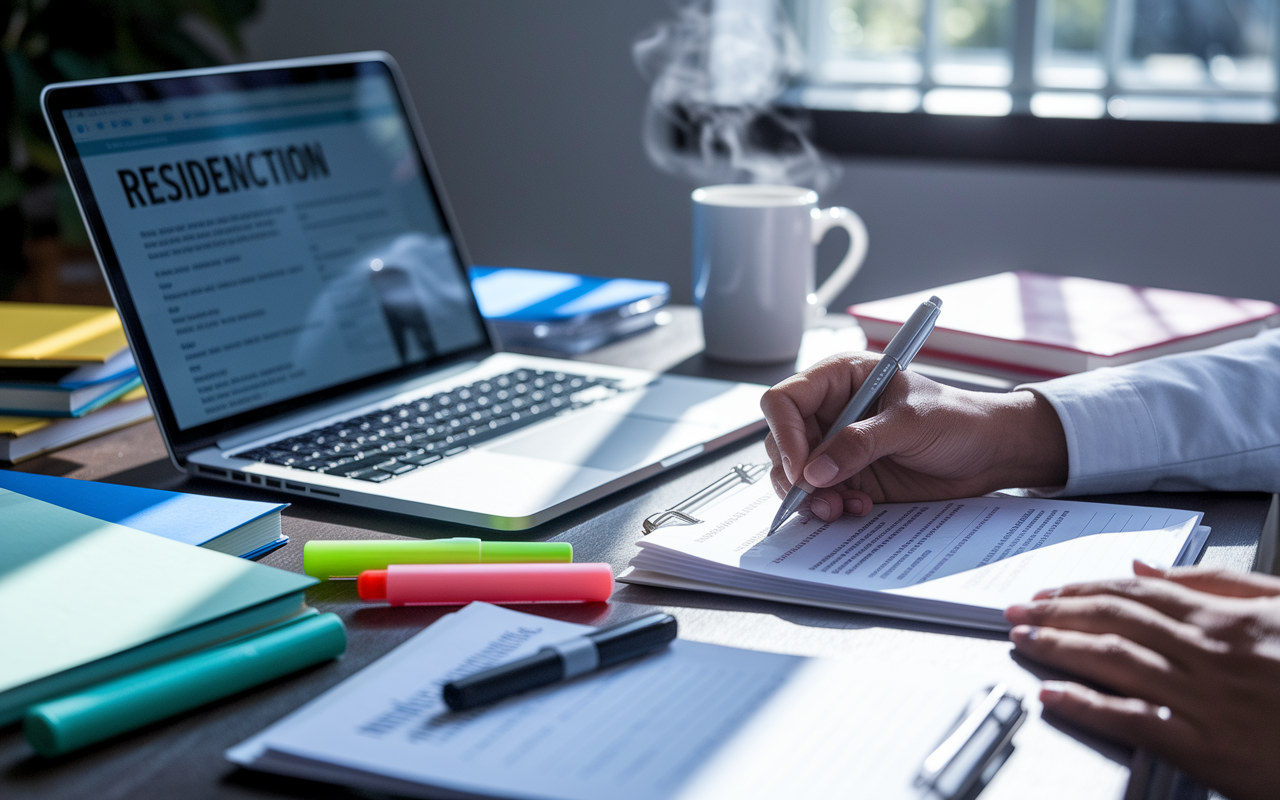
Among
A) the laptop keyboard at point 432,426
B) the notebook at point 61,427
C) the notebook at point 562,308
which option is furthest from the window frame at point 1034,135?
the notebook at point 61,427

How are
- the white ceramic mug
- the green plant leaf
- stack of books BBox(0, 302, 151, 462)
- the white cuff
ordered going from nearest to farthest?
the white cuff, stack of books BBox(0, 302, 151, 462), the white ceramic mug, the green plant leaf

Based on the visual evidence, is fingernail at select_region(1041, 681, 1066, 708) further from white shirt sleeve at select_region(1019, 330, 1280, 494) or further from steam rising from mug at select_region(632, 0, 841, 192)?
steam rising from mug at select_region(632, 0, 841, 192)

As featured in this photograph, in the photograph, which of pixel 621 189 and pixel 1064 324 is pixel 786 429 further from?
pixel 621 189

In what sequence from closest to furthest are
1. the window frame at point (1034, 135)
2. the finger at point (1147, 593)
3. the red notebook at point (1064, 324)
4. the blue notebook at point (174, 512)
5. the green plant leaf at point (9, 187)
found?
the finger at point (1147, 593) → the blue notebook at point (174, 512) → the red notebook at point (1064, 324) → the window frame at point (1034, 135) → the green plant leaf at point (9, 187)

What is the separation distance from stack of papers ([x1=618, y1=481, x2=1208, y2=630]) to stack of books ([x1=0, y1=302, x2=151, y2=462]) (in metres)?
0.53

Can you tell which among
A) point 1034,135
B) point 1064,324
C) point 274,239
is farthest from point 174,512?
point 1034,135

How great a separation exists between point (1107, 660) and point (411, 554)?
363mm

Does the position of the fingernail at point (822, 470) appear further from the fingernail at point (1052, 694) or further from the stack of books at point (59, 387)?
the stack of books at point (59, 387)

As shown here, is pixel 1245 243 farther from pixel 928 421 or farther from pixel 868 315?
pixel 928 421

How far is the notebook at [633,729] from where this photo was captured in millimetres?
409

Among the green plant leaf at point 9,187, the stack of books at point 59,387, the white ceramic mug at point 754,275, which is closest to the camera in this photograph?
the stack of books at point 59,387

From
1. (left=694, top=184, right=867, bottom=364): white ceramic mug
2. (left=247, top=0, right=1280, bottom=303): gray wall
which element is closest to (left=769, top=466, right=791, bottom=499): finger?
(left=694, top=184, right=867, bottom=364): white ceramic mug

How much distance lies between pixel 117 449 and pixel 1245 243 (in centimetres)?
189

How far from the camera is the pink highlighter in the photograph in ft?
1.91
